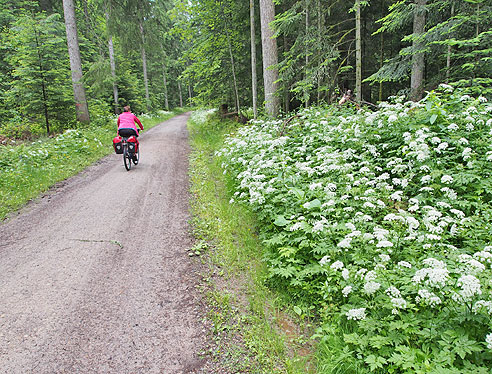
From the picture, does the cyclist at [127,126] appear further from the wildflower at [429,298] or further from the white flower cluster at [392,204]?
the wildflower at [429,298]

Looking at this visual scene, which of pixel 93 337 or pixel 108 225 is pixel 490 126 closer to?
pixel 93 337

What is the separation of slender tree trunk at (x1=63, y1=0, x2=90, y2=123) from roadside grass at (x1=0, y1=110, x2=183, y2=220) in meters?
1.32

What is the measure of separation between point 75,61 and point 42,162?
6922mm

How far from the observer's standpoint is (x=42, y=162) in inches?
345

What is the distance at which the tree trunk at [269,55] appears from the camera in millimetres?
9836

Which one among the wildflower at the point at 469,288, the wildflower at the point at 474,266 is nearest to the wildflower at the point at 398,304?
the wildflower at the point at 469,288

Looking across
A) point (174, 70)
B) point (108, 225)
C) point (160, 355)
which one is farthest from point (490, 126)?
point (174, 70)

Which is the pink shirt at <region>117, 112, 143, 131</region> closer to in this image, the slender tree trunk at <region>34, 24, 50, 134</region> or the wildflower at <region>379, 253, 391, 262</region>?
the slender tree trunk at <region>34, 24, 50, 134</region>

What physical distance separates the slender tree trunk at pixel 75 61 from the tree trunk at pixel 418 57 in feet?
45.5

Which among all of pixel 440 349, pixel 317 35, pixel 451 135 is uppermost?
pixel 317 35

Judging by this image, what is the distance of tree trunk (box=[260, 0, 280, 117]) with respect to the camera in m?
9.84

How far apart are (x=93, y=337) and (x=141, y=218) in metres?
2.92

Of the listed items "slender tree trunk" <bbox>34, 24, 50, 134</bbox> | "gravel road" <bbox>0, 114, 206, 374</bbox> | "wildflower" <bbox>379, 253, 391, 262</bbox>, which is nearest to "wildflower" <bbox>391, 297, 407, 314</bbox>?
"wildflower" <bbox>379, 253, 391, 262</bbox>

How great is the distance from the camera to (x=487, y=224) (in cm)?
313
